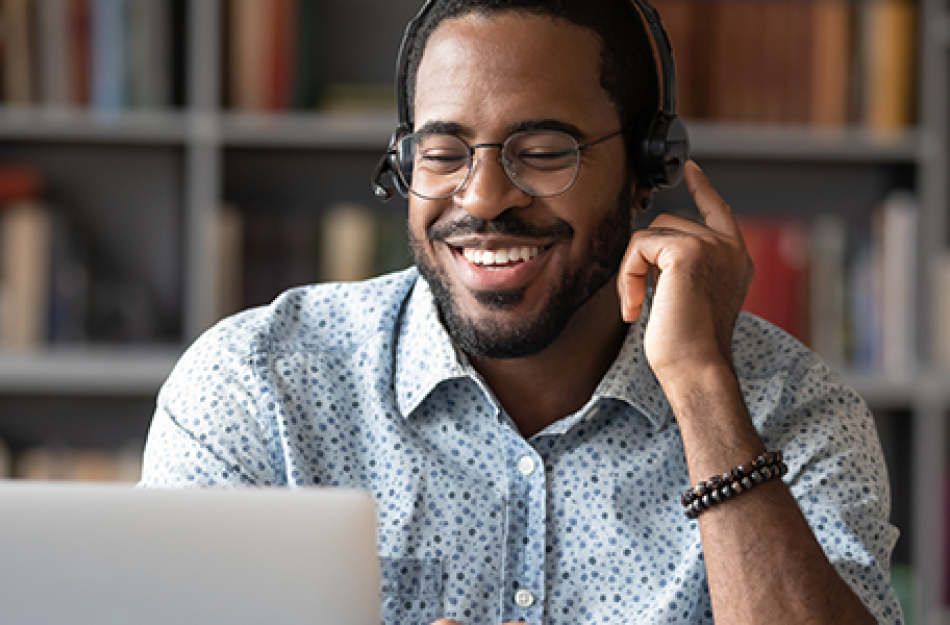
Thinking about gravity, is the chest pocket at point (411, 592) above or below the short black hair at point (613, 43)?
below

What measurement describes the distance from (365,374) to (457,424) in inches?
4.9

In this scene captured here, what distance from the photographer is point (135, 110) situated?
7.56 ft

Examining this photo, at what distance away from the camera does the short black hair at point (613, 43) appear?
49.0 inches

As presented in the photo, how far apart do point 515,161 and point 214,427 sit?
0.44m

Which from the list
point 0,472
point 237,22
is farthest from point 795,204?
point 0,472

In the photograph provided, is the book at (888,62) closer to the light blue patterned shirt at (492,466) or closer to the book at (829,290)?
A: the book at (829,290)

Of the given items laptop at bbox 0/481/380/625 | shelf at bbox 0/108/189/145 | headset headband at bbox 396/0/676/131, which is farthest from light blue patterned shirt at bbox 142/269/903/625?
shelf at bbox 0/108/189/145

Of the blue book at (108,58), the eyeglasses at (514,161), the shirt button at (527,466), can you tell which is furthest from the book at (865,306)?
the blue book at (108,58)

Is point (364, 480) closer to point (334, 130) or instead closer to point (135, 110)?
point (334, 130)

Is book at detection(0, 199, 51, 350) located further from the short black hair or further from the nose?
the nose

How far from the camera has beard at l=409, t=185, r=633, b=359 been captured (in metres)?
1.22

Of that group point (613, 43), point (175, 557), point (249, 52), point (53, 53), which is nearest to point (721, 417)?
point (613, 43)

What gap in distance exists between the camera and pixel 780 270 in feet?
7.73

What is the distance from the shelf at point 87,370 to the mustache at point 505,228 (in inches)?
49.5
